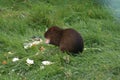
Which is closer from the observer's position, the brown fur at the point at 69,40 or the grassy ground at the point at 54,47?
the grassy ground at the point at 54,47

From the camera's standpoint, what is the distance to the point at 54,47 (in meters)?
5.45

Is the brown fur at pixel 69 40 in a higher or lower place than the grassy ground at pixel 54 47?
higher

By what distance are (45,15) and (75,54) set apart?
71.6 inches

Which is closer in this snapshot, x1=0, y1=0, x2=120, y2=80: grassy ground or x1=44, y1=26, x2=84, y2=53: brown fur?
x1=0, y1=0, x2=120, y2=80: grassy ground

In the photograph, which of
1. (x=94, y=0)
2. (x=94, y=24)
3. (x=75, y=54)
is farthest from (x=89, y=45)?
(x=94, y=0)

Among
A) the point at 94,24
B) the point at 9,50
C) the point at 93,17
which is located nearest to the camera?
the point at 9,50

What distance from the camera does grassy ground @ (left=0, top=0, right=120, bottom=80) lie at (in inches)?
182

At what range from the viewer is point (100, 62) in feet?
16.0

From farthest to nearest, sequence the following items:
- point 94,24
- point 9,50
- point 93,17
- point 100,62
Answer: point 93,17 → point 94,24 → point 9,50 → point 100,62

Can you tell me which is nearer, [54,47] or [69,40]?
[69,40]

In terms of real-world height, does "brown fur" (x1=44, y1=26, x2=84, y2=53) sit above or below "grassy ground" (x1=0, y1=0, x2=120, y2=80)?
above

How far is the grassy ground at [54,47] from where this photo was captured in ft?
15.2

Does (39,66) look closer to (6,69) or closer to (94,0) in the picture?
(6,69)

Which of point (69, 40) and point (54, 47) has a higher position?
point (69, 40)
